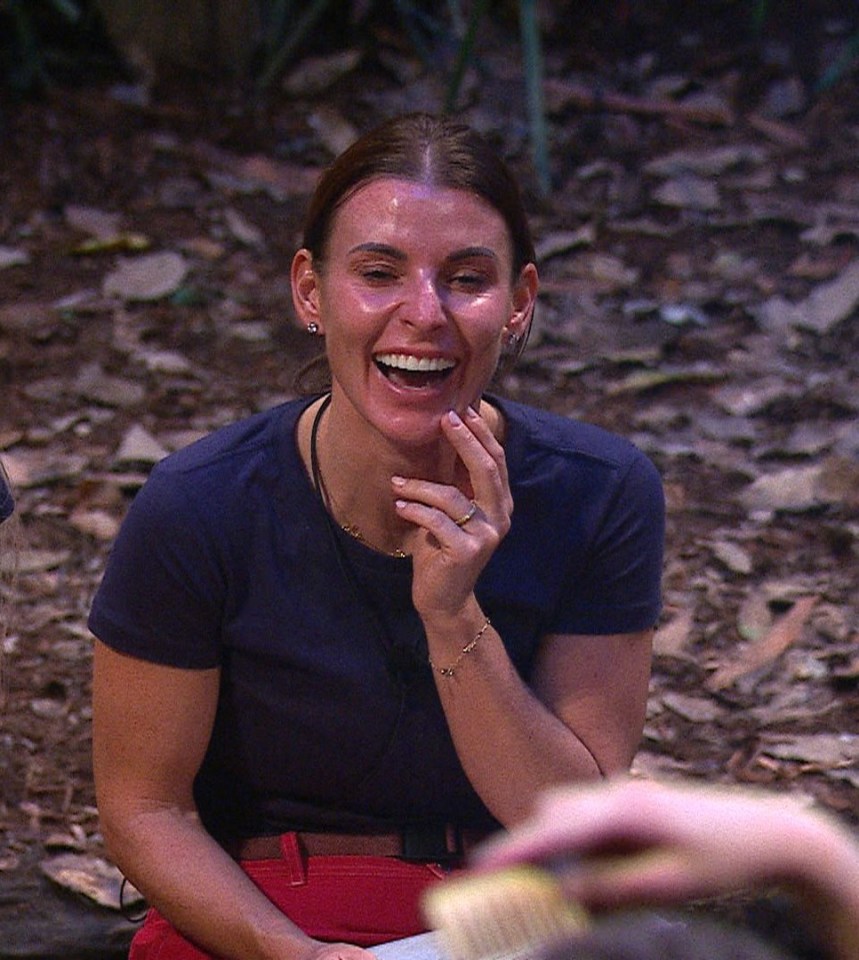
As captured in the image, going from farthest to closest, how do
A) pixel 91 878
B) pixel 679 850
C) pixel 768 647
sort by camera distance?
pixel 768 647 → pixel 91 878 → pixel 679 850

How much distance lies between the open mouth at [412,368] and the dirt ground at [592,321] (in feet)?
4.49

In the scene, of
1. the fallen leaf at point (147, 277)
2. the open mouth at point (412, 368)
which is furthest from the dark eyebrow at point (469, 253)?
the fallen leaf at point (147, 277)

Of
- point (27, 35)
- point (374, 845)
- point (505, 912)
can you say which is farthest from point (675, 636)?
point (27, 35)

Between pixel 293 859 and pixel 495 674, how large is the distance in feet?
1.40

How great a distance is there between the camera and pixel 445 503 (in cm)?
214

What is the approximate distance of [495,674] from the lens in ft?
7.21

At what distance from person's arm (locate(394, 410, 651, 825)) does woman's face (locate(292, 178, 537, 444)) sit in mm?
71

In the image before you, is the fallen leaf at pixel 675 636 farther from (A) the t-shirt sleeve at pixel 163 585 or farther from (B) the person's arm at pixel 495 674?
(A) the t-shirt sleeve at pixel 163 585

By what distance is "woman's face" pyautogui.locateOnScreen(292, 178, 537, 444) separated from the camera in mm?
2203

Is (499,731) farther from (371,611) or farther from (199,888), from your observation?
(199,888)

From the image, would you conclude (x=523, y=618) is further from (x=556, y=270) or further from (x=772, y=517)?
(x=556, y=270)

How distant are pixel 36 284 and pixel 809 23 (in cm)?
300

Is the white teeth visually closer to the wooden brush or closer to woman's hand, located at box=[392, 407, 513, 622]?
woman's hand, located at box=[392, 407, 513, 622]

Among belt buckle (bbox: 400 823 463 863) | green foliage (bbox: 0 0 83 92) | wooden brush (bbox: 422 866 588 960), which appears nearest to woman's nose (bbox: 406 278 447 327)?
belt buckle (bbox: 400 823 463 863)
